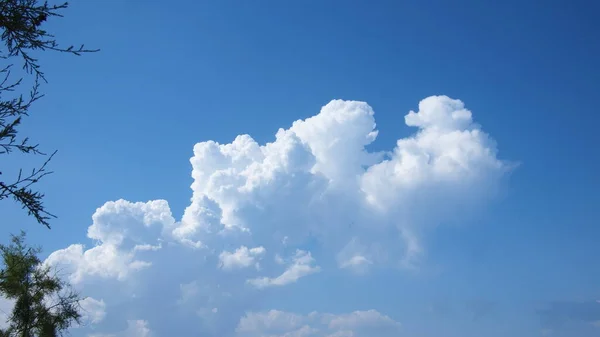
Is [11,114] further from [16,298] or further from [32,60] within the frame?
[16,298]

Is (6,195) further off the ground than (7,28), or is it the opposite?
(7,28)

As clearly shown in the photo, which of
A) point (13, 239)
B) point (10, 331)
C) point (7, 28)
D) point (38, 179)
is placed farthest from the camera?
point (13, 239)

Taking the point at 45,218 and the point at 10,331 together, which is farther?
the point at 10,331

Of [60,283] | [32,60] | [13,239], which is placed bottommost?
[32,60]

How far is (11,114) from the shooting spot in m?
10.2

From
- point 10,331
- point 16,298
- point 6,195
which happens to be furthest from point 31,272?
point 6,195

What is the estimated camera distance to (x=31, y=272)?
3772 centimetres

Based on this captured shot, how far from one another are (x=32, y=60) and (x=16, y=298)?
33161 millimetres

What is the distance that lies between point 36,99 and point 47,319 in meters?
33.8

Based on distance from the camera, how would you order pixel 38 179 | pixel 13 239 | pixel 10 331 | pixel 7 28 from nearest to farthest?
pixel 38 179
pixel 7 28
pixel 10 331
pixel 13 239

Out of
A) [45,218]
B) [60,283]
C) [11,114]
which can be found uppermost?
[60,283]

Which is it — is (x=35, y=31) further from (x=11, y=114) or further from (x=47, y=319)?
(x=47, y=319)

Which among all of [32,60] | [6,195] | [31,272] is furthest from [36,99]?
[31,272]

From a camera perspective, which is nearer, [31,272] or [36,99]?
[36,99]
